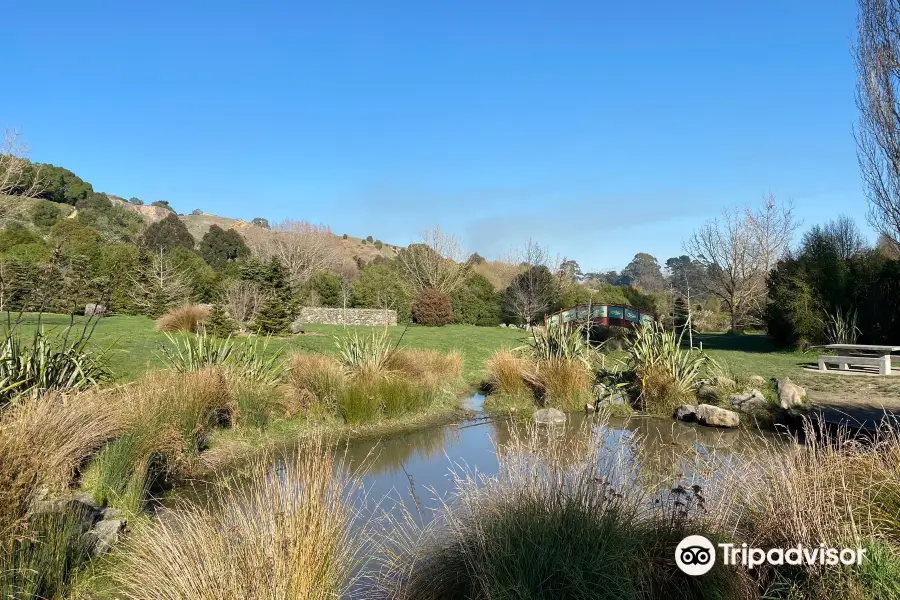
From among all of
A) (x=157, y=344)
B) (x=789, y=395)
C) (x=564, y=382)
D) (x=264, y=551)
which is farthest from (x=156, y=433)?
(x=789, y=395)

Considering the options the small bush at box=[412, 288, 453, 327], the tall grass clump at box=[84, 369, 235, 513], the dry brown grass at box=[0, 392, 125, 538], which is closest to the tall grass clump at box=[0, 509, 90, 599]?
the dry brown grass at box=[0, 392, 125, 538]

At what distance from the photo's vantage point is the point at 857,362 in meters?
10.8

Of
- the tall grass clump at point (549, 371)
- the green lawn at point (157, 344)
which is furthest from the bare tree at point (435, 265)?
the tall grass clump at point (549, 371)

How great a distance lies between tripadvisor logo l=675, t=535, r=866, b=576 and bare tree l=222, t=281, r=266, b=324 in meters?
15.4

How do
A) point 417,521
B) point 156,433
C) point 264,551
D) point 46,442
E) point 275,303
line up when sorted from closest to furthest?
1. point 264,551
2. point 46,442
3. point 417,521
4. point 156,433
5. point 275,303

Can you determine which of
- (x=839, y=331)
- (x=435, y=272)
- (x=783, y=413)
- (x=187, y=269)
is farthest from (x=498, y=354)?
(x=435, y=272)

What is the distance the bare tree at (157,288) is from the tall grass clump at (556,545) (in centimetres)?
2012

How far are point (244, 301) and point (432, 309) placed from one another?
377 inches

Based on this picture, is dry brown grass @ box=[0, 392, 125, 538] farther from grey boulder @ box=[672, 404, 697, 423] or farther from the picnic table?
the picnic table

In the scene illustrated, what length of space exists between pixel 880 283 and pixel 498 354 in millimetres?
10469

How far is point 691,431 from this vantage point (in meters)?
7.45

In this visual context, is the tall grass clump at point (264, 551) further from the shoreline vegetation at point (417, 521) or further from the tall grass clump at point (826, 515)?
the tall grass clump at point (826, 515)

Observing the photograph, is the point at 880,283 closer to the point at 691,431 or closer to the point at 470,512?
the point at 691,431

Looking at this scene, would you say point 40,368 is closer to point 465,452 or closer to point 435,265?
point 465,452
